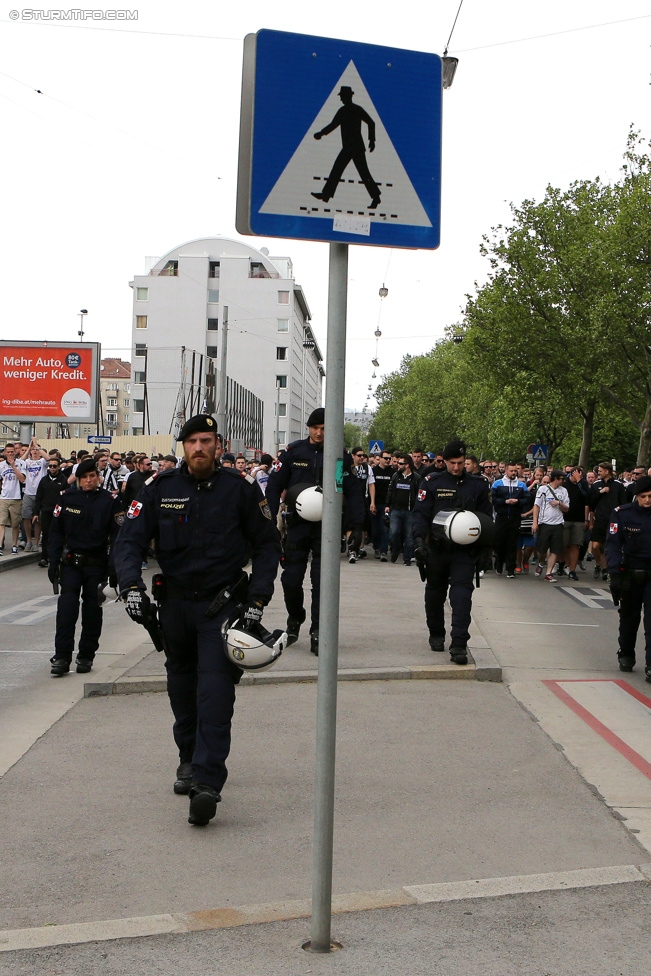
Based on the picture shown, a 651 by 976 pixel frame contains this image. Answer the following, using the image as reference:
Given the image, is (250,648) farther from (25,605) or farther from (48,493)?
(48,493)

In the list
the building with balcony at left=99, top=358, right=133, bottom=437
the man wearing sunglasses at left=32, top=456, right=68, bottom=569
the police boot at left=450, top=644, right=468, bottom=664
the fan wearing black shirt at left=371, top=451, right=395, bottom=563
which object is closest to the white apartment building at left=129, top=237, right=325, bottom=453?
the building with balcony at left=99, top=358, right=133, bottom=437

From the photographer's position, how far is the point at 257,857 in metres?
4.66

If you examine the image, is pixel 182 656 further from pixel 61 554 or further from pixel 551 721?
pixel 61 554

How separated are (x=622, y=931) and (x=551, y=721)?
3492mm

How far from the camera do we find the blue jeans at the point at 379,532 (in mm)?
20859

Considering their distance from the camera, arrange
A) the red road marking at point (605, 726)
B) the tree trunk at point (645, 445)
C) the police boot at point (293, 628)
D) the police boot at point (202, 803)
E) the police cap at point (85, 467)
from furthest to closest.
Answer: the tree trunk at point (645, 445) → the police boot at point (293, 628) → the police cap at point (85, 467) → the red road marking at point (605, 726) → the police boot at point (202, 803)

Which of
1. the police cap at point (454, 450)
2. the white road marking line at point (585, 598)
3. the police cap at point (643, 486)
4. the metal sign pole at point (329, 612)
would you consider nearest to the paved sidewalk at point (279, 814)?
the metal sign pole at point (329, 612)

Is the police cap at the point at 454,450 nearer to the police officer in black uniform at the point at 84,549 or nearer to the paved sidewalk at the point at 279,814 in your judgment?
the paved sidewalk at the point at 279,814

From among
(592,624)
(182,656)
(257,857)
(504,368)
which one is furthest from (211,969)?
(504,368)

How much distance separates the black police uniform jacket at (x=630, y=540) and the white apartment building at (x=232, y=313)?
265 ft

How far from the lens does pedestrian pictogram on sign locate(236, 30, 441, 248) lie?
348 cm

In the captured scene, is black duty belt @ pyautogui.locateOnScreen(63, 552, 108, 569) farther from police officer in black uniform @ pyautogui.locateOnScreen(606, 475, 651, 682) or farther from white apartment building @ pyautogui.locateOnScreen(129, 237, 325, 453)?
white apartment building @ pyautogui.locateOnScreen(129, 237, 325, 453)

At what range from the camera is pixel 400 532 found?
20219mm

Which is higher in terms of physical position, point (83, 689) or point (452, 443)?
point (452, 443)
